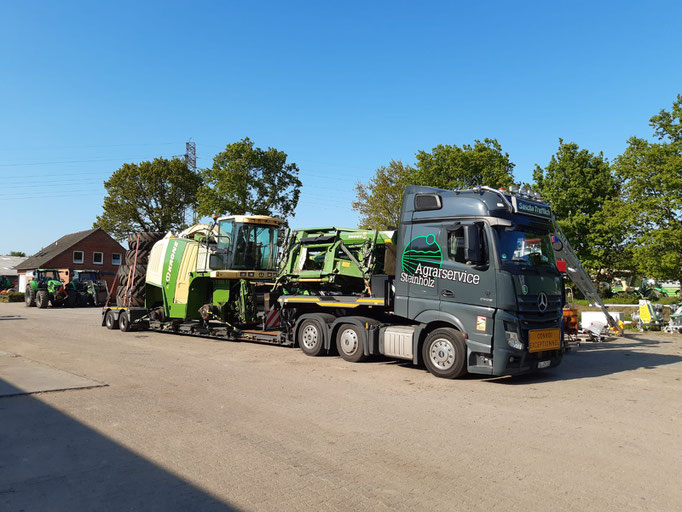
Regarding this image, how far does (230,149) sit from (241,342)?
24.3 metres

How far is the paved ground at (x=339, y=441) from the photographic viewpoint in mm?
3994

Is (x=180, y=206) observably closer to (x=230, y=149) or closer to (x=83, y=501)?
(x=230, y=149)

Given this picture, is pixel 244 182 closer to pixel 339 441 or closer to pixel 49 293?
pixel 49 293

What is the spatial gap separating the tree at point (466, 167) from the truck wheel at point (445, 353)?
79.6ft

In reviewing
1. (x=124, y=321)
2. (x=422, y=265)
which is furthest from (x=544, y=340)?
(x=124, y=321)

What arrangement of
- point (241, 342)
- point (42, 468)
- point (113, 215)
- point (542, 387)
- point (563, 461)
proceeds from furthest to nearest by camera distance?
point (113, 215), point (241, 342), point (542, 387), point (563, 461), point (42, 468)

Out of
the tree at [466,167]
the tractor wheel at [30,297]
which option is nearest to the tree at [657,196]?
the tree at [466,167]

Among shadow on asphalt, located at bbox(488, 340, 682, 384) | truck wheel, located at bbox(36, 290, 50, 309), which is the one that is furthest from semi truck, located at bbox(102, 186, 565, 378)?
truck wheel, located at bbox(36, 290, 50, 309)

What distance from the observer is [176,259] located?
16.0 meters

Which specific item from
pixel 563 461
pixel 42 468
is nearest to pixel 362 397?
pixel 563 461

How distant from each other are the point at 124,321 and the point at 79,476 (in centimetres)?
1390

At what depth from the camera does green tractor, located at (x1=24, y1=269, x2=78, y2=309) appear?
3256 centimetres

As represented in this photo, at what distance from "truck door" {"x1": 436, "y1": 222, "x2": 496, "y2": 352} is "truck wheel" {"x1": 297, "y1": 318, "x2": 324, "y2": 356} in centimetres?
338

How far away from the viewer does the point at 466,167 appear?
33062mm
